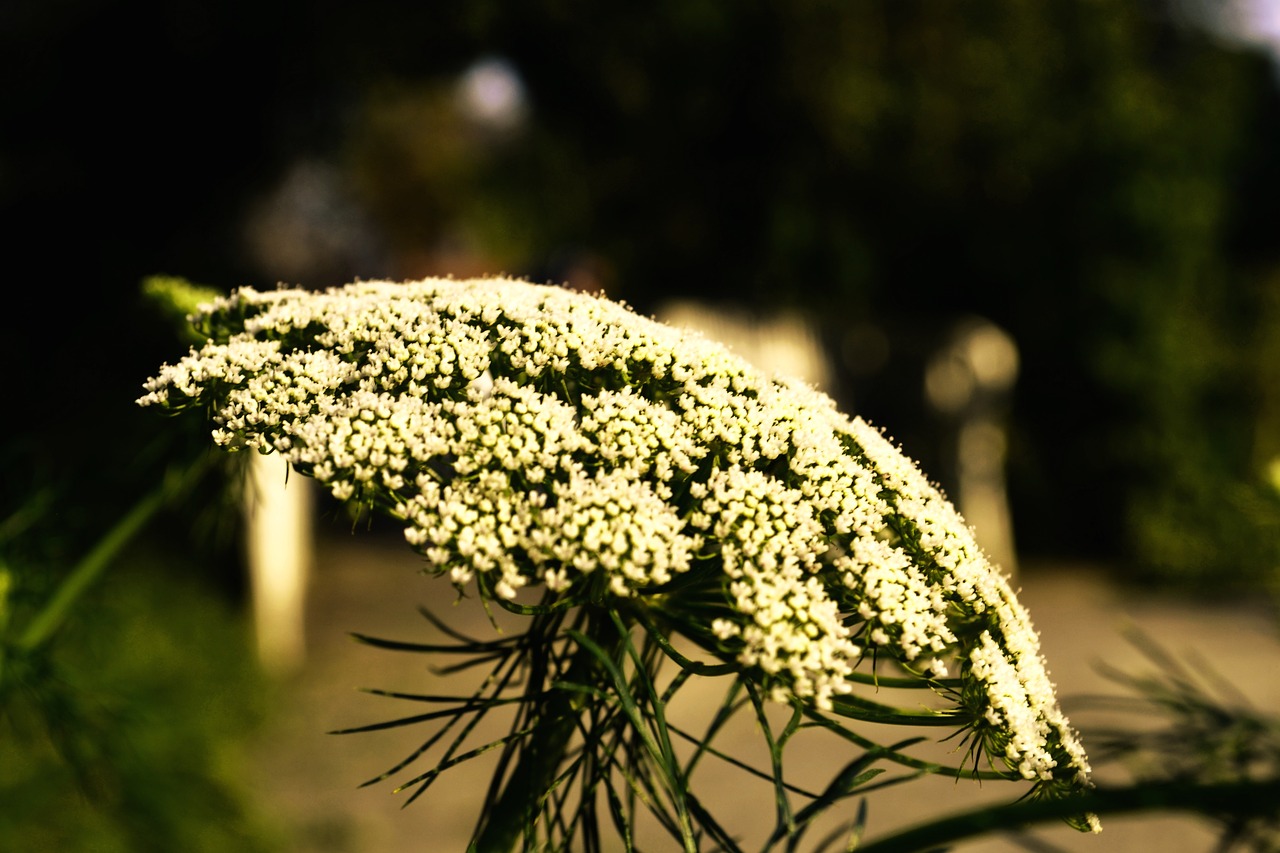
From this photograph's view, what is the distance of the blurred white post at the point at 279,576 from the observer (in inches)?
319

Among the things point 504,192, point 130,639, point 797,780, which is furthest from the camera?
point 504,192

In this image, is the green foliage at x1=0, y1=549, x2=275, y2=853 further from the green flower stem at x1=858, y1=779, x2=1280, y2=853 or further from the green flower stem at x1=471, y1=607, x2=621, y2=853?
the green flower stem at x1=858, y1=779, x2=1280, y2=853

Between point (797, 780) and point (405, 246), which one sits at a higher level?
point (405, 246)

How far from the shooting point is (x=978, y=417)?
12.3m

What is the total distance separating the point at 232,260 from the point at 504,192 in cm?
609

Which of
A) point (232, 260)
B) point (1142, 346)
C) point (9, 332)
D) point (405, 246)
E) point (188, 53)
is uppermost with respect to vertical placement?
point (405, 246)

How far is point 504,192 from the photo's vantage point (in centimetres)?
1389

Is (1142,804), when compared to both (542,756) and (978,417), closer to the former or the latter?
(542,756)

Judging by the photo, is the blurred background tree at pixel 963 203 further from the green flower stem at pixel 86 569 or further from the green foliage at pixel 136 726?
the green flower stem at pixel 86 569

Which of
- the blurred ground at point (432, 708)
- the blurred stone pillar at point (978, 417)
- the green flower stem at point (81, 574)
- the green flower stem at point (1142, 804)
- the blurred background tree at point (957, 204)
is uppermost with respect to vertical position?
the blurred background tree at point (957, 204)

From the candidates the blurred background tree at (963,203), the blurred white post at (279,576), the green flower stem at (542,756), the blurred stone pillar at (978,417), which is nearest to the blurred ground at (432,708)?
the blurred white post at (279,576)

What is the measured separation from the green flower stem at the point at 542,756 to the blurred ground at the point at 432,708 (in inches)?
51.3

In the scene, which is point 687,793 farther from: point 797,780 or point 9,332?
point 9,332

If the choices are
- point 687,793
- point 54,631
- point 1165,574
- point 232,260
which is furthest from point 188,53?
point 1165,574
